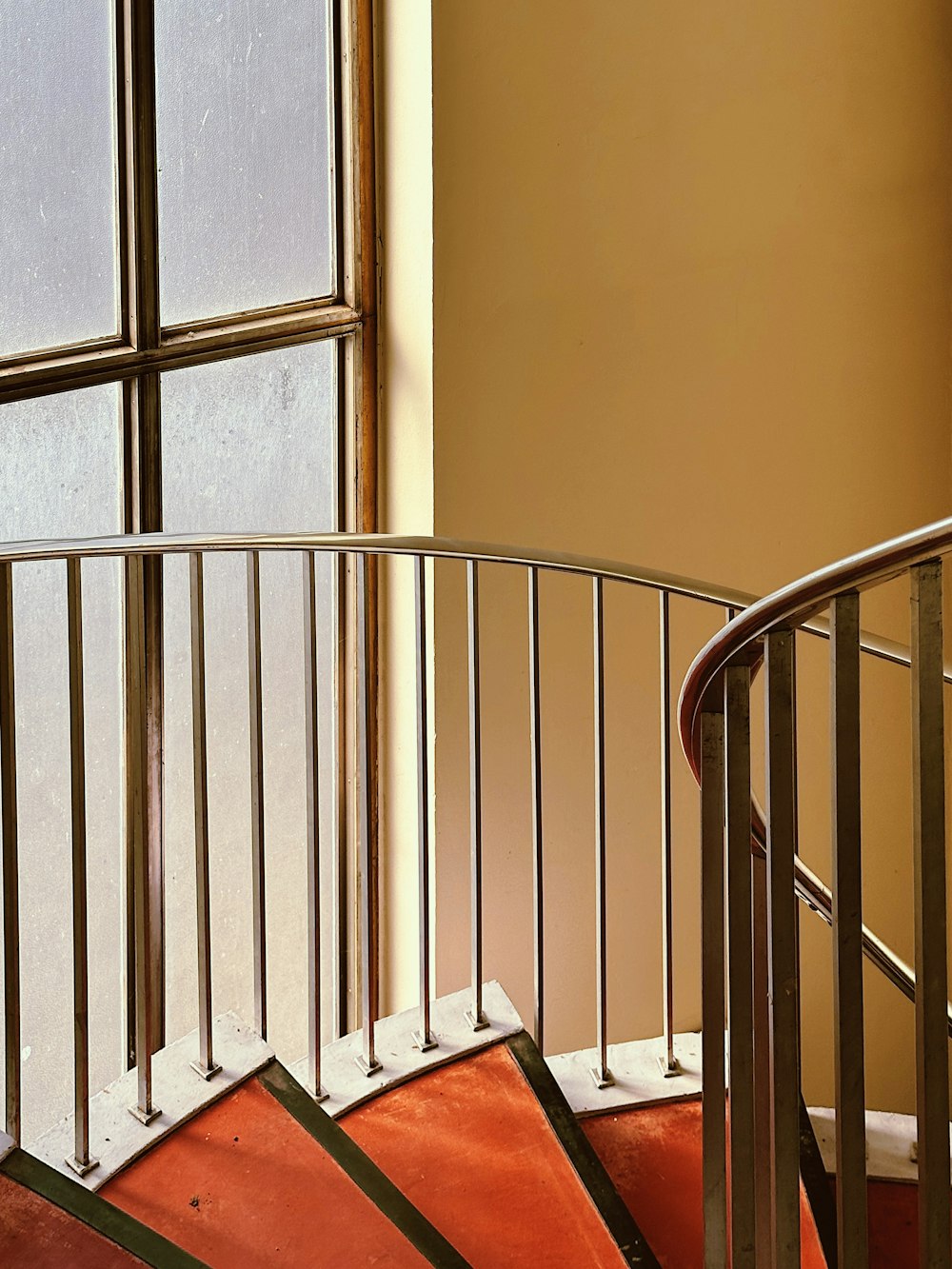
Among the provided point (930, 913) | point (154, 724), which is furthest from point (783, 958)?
point (154, 724)

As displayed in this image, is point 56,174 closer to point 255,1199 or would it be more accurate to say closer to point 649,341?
point 649,341

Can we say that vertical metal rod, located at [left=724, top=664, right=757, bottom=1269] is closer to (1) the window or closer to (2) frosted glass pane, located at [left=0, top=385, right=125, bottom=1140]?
(1) the window

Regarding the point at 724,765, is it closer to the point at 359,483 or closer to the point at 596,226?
the point at 359,483

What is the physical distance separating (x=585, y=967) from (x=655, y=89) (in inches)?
81.3

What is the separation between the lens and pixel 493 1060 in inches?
74.6

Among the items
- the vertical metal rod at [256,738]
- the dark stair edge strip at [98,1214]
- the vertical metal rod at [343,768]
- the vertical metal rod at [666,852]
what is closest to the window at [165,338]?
the vertical metal rod at [343,768]

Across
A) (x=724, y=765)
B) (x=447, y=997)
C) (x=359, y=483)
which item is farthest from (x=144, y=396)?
(x=724, y=765)

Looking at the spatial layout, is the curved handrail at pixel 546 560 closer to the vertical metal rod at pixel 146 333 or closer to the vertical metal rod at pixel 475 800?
the vertical metal rod at pixel 475 800

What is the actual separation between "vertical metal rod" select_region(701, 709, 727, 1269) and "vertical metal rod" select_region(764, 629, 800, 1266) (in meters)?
0.15

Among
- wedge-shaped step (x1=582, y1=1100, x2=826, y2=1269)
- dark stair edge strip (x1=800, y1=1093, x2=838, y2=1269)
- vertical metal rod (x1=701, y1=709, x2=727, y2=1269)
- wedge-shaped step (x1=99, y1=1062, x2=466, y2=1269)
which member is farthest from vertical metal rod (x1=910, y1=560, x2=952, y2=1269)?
wedge-shaped step (x1=582, y1=1100, x2=826, y2=1269)

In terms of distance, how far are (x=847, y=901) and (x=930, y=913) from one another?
68 mm

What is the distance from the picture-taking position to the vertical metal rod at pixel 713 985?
1.13 meters

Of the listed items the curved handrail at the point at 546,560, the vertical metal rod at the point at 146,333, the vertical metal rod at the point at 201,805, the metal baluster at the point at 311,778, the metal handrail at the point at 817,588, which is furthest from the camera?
the vertical metal rod at the point at 146,333

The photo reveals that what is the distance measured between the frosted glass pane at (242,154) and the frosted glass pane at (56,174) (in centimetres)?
12
